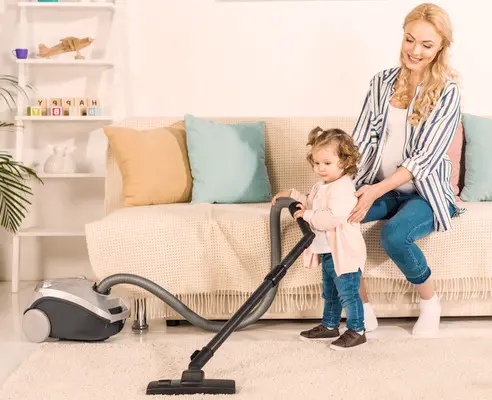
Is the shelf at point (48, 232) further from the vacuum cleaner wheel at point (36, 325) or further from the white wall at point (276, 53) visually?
the vacuum cleaner wheel at point (36, 325)

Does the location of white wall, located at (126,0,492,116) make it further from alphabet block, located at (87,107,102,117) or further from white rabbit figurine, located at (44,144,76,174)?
white rabbit figurine, located at (44,144,76,174)

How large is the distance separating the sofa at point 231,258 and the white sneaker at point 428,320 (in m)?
0.09

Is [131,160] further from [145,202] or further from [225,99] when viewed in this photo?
[225,99]

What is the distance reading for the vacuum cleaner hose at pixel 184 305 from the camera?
110 inches

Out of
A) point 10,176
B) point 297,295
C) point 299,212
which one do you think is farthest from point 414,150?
point 10,176

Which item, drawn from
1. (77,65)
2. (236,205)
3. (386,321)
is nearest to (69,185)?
(77,65)

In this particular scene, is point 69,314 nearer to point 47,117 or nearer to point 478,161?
point 47,117

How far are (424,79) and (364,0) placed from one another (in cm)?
113

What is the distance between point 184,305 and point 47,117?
1.41 metres

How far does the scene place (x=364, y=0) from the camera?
3.99m

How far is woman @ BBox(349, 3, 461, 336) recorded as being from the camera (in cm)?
285

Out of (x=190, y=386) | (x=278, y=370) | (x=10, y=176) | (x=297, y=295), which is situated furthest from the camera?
(x=10, y=176)

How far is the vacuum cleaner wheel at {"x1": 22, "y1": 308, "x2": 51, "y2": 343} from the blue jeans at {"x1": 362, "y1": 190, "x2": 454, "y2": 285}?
1104 millimetres

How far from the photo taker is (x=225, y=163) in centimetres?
337
